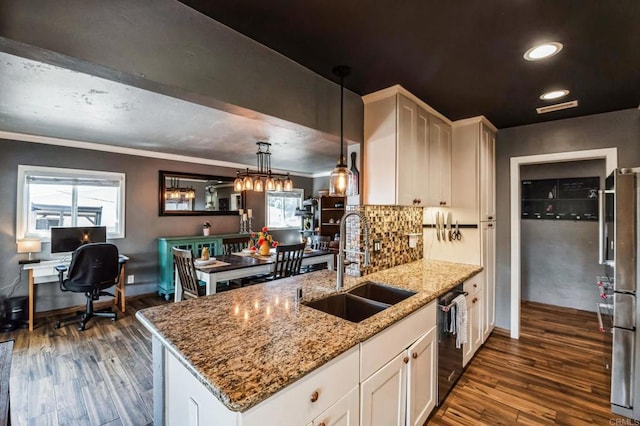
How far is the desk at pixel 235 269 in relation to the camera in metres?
3.09

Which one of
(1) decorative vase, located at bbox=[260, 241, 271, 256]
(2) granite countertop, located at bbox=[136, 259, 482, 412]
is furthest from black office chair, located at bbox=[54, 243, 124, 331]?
(2) granite countertop, located at bbox=[136, 259, 482, 412]

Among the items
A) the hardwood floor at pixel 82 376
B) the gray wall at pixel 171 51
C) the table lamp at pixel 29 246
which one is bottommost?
the hardwood floor at pixel 82 376

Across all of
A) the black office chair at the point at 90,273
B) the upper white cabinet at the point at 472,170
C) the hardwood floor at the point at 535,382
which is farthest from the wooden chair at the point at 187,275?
the upper white cabinet at the point at 472,170

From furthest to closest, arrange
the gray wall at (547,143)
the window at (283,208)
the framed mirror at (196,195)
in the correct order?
1. the window at (283,208)
2. the framed mirror at (196,195)
3. the gray wall at (547,143)

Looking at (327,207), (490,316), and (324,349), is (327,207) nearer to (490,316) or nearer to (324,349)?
(490,316)

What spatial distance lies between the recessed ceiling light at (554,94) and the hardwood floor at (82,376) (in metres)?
3.94

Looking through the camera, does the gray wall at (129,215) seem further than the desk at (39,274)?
Yes

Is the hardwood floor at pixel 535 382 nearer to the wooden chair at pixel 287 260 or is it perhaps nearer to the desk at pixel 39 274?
the wooden chair at pixel 287 260

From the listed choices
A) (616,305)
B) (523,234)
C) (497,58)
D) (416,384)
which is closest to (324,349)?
(416,384)

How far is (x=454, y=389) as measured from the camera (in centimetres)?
226

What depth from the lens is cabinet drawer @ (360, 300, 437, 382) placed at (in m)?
1.30

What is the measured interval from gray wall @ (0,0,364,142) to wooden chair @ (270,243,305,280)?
194 cm

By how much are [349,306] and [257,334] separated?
2.78ft

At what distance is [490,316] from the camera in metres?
3.15
